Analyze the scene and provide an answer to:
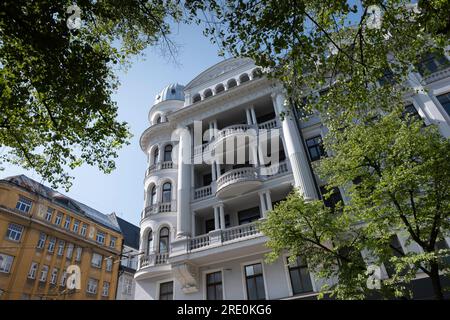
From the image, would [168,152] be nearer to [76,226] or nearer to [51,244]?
[51,244]

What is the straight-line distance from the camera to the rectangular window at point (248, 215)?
18427 mm

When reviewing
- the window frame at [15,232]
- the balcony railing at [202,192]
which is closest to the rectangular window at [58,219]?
the window frame at [15,232]

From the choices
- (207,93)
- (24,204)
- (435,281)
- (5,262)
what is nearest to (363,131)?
(435,281)

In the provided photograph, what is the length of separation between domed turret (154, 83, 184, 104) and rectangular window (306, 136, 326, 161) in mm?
13136

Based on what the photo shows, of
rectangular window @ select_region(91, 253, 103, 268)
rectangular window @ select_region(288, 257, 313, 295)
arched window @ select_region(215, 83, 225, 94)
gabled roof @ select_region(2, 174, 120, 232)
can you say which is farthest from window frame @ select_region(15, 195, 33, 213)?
rectangular window @ select_region(288, 257, 313, 295)

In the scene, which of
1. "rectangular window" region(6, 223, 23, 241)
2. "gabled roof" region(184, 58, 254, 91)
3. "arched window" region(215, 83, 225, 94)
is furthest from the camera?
"rectangular window" region(6, 223, 23, 241)

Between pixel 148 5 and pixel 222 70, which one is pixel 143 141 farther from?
pixel 148 5

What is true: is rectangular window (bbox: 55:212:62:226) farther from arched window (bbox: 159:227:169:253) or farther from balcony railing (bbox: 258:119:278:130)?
balcony railing (bbox: 258:119:278:130)

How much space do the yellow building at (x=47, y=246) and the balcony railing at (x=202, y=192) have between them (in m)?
15.5

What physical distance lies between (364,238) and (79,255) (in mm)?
39542

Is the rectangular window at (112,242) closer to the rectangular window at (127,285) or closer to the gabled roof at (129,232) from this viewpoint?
the gabled roof at (129,232)

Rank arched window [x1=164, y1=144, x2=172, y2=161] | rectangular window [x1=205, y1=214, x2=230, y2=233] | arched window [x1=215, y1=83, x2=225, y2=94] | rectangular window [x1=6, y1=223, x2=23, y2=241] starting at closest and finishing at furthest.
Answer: rectangular window [x1=205, y1=214, x2=230, y2=233] < arched window [x1=164, y1=144, x2=172, y2=161] < arched window [x1=215, y1=83, x2=225, y2=94] < rectangular window [x1=6, y1=223, x2=23, y2=241]

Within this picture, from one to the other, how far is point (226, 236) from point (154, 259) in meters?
5.01

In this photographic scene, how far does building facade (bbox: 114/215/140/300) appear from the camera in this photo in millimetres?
44266
